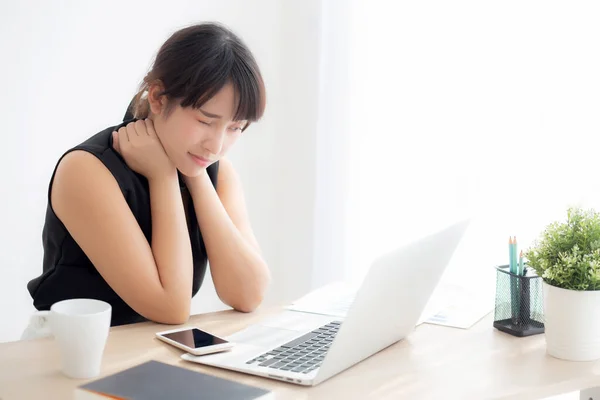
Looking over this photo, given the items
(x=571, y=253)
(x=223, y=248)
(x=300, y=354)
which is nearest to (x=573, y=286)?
(x=571, y=253)

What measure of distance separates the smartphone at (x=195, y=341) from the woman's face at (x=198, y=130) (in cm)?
36

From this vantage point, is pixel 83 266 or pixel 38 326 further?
pixel 83 266

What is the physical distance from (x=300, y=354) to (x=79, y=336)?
1.07 ft

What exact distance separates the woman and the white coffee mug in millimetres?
310

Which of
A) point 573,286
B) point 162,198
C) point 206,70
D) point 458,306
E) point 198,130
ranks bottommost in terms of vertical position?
point 458,306

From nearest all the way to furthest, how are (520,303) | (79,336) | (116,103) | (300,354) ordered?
(79,336)
(300,354)
(520,303)
(116,103)

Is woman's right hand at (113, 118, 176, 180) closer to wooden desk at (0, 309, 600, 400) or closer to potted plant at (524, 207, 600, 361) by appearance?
wooden desk at (0, 309, 600, 400)

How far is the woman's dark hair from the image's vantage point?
1.36 meters

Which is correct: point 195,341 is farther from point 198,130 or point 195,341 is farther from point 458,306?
point 458,306

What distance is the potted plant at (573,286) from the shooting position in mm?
1104

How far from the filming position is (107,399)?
0.87m

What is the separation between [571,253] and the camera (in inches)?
44.5

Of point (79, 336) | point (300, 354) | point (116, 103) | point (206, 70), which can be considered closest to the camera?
point (79, 336)

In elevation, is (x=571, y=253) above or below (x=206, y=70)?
below
